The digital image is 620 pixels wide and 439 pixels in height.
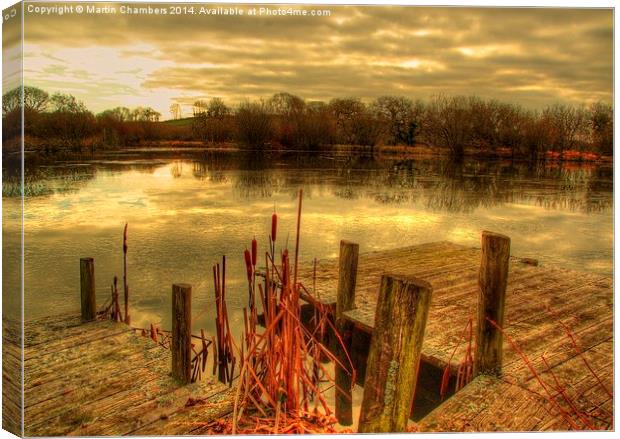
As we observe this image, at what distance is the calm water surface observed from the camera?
7.17m

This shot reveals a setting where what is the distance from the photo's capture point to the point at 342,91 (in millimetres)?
5961

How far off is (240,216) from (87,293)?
686cm

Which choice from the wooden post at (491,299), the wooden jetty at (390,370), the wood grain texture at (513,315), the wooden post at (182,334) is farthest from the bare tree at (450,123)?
the wooden post at (182,334)

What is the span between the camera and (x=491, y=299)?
3.49m

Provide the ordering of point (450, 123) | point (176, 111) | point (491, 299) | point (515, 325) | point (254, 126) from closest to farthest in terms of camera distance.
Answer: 1. point (491, 299)
2. point (515, 325)
3. point (176, 111)
4. point (450, 123)
5. point (254, 126)

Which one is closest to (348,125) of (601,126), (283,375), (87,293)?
(601,126)

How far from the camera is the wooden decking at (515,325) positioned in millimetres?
3215

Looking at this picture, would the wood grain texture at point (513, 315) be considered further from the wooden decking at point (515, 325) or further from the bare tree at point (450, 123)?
the bare tree at point (450, 123)

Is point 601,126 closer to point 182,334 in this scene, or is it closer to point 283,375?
point 283,375

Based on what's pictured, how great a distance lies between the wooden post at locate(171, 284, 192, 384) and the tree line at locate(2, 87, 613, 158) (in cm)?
246

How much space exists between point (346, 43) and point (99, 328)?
3.32 meters

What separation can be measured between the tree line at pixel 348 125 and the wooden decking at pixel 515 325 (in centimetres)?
161

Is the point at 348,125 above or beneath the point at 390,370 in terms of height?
above

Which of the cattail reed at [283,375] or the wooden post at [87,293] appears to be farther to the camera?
the wooden post at [87,293]
